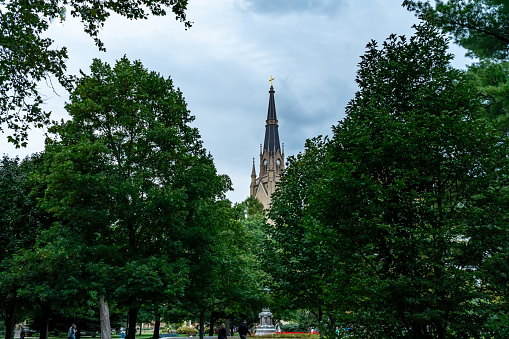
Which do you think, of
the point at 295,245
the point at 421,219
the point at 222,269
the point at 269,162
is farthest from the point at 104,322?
the point at 269,162

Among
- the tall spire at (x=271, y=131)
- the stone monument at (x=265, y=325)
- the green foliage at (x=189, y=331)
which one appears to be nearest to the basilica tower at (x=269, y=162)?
the tall spire at (x=271, y=131)

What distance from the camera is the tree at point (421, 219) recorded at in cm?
871

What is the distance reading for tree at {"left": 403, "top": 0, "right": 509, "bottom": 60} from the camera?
9672 millimetres

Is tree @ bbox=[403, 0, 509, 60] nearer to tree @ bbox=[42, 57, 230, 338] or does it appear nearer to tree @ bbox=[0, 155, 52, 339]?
tree @ bbox=[42, 57, 230, 338]

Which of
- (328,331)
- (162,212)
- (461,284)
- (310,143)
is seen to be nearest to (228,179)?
(310,143)

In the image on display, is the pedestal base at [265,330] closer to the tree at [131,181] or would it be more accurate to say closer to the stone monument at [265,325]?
the stone monument at [265,325]

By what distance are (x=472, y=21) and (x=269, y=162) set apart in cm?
8886

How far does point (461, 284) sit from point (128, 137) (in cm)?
1417

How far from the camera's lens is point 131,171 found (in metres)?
17.2

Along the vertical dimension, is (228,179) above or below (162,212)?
above

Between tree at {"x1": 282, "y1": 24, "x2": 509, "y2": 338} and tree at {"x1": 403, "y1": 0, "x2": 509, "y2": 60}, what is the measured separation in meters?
1.12

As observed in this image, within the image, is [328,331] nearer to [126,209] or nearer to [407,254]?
[407,254]

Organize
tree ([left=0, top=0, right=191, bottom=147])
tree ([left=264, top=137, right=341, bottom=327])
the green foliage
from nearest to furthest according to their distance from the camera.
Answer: tree ([left=0, top=0, right=191, bottom=147]), tree ([left=264, top=137, right=341, bottom=327]), the green foliage

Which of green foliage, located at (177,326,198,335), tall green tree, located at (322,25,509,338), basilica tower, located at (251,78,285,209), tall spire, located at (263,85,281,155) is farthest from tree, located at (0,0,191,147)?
tall spire, located at (263,85,281,155)
